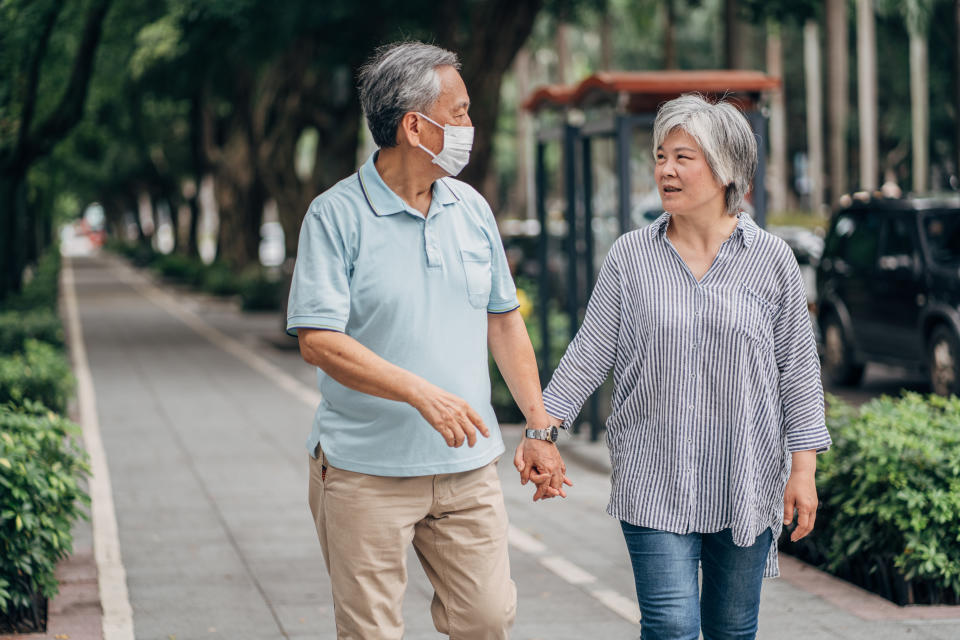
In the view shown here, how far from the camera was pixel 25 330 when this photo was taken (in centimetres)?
1314

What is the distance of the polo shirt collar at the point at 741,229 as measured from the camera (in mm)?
3469

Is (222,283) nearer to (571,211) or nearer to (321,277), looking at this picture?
(571,211)

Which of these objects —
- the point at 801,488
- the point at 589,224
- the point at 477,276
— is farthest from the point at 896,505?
the point at 589,224

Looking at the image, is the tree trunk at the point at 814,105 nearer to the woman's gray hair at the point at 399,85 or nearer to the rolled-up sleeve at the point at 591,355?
the rolled-up sleeve at the point at 591,355

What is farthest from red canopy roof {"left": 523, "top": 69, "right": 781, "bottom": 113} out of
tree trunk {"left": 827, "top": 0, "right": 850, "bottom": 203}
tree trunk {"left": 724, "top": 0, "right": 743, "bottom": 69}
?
tree trunk {"left": 827, "top": 0, "right": 850, "bottom": 203}

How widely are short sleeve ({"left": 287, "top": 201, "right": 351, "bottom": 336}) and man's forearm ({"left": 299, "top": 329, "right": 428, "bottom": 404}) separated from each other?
0.11 ft

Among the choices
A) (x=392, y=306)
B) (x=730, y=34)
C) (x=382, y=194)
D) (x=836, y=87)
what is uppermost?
(x=730, y=34)

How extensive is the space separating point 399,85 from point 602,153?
712cm

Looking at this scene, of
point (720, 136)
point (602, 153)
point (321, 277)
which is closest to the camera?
point (321, 277)

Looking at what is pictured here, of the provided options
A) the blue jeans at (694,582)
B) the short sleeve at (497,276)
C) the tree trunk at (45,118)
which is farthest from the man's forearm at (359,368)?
the tree trunk at (45,118)

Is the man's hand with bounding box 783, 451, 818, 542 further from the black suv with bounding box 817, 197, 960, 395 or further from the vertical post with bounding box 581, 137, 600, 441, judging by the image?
the black suv with bounding box 817, 197, 960, 395

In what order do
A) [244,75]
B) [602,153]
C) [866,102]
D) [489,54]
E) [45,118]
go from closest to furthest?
[602,153] → [489,54] → [45,118] → [244,75] → [866,102]

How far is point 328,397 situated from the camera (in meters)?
3.36

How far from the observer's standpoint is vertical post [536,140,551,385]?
34.8 feet
